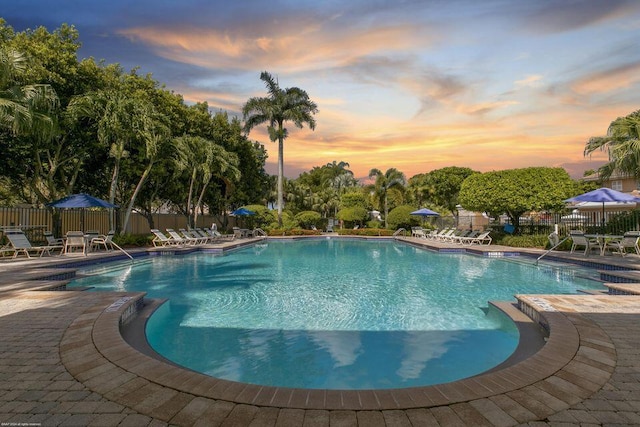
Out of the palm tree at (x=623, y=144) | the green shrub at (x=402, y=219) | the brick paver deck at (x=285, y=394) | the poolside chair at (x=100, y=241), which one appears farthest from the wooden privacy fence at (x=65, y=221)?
the palm tree at (x=623, y=144)

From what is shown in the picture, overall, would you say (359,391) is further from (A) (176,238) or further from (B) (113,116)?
(B) (113,116)

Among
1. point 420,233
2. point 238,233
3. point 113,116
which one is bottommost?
point 420,233

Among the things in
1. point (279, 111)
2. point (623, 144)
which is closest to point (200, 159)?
point (279, 111)

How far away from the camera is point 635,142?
14117 mm

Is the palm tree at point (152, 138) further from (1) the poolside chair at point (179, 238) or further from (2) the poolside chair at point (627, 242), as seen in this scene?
(2) the poolside chair at point (627, 242)

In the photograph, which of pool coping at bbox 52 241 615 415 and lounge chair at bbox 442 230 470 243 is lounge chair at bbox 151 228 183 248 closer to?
pool coping at bbox 52 241 615 415

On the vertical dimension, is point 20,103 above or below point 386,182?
above

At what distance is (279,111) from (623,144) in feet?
69.8

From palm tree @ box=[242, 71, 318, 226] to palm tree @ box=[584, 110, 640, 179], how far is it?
18798mm

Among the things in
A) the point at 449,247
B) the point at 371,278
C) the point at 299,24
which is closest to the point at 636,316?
the point at 371,278

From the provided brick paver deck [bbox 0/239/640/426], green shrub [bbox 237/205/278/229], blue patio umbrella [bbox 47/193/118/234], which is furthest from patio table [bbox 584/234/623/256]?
green shrub [bbox 237/205/278/229]

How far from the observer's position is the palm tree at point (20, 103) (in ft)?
32.1

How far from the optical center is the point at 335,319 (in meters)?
6.33

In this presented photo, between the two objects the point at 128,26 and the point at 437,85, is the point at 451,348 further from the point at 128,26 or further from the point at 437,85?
the point at 128,26
